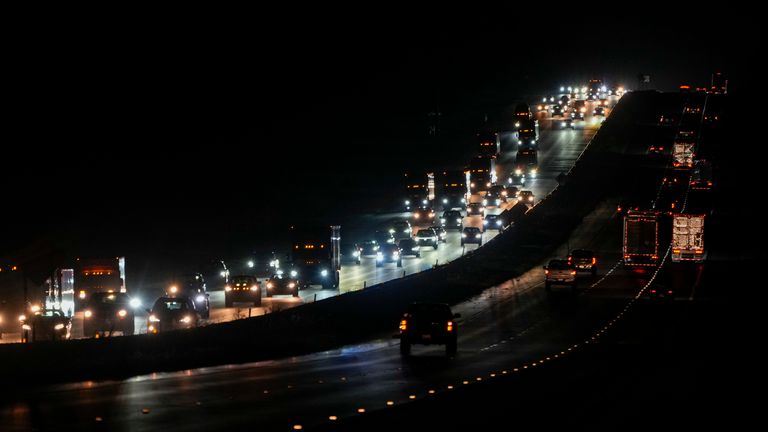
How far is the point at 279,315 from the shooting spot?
119ft

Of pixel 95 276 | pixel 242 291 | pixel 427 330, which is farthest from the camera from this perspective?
pixel 242 291

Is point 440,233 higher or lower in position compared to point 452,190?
lower

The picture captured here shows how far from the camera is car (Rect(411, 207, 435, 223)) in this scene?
90.0 m

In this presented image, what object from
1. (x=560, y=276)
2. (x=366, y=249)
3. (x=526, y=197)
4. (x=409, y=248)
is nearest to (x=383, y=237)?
(x=366, y=249)

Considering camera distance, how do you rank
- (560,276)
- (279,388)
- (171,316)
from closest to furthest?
1. (279,388)
2. (171,316)
3. (560,276)

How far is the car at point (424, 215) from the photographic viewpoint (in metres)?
90.0

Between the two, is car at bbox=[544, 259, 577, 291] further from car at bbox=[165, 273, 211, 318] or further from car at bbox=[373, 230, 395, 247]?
car at bbox=[373, 230, 395, 247]

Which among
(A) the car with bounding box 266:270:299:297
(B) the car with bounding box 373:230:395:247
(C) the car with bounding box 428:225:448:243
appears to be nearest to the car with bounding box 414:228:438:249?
(B) the car with bounding box 373:230:395:247

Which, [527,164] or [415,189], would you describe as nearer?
[415,189]

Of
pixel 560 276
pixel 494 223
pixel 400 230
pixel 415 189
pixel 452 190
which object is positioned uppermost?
pixel 415 189

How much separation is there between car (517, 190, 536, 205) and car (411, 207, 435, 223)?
8.05 m

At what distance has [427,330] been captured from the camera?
34219 millimetres

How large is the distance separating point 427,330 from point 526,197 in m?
61.3

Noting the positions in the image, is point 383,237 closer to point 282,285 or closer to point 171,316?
point 282,285
